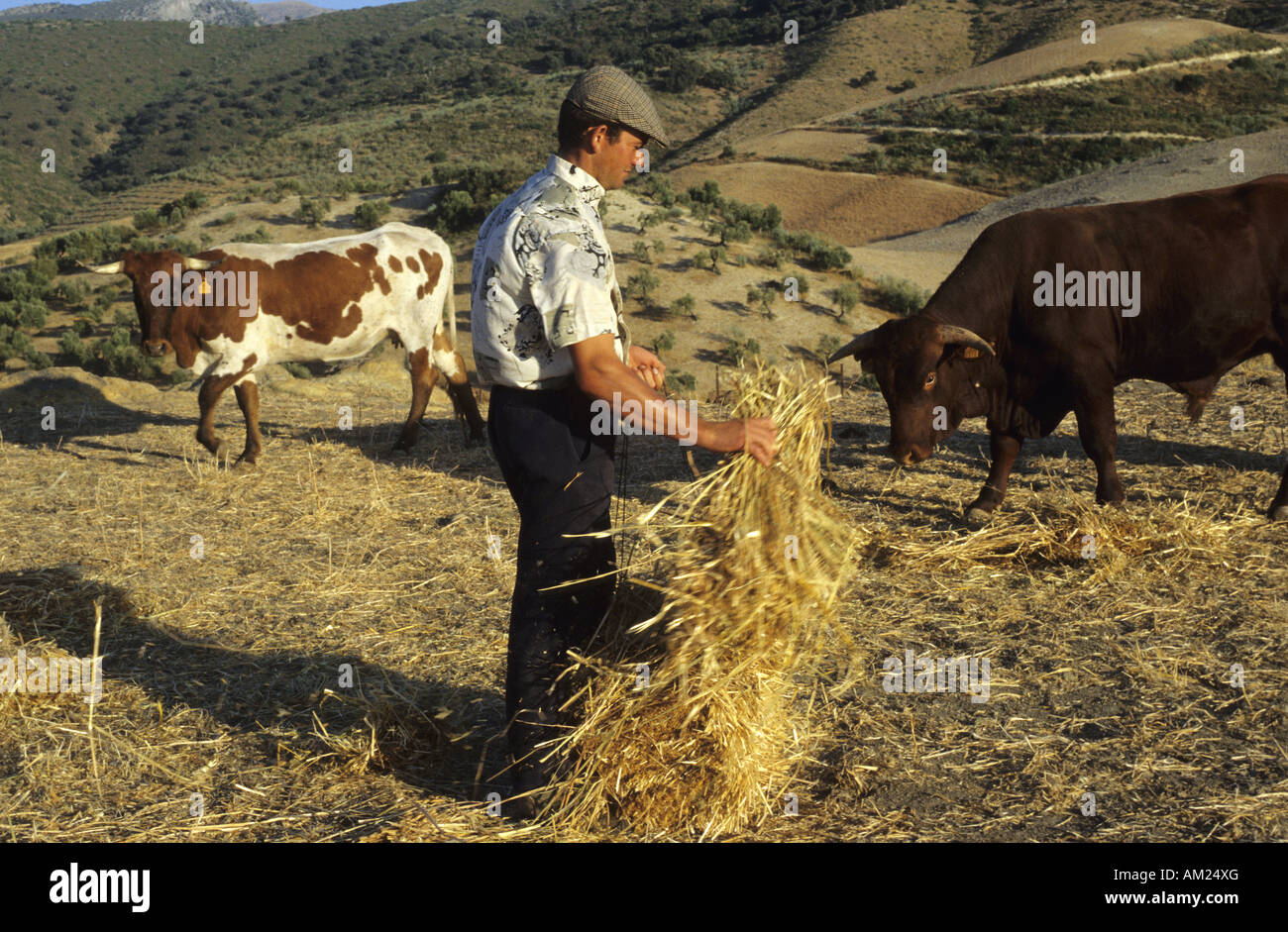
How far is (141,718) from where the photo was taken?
4.23m

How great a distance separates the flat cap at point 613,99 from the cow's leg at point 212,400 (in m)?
6.74

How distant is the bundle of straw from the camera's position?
3.16m

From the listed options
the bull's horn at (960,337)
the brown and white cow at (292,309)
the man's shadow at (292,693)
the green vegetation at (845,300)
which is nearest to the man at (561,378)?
the man's shadow at (292,693)

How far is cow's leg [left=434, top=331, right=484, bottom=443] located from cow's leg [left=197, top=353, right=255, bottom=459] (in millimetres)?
1721

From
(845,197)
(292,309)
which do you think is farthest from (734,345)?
(845,197)

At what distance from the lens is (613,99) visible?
9.86 ft

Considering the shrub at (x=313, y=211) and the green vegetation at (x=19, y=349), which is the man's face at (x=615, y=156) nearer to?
the green vegetation at (x=19, y=349)

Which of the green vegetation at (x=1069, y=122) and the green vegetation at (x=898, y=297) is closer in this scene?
the green vegetation at (x=898, y=297)

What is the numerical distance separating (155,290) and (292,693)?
18.1 ft

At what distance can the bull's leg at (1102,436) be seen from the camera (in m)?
6.45

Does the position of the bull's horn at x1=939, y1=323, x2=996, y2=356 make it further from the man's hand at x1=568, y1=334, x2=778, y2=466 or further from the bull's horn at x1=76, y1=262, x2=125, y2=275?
the bull's horn at x1=76, y1=262, x2=125, y2=275

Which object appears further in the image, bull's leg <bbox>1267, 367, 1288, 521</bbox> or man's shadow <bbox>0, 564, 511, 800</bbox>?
bull's leg <bbox>1267, 367, 1288, 521</bbox>

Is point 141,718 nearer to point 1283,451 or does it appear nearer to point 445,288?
point 445,288

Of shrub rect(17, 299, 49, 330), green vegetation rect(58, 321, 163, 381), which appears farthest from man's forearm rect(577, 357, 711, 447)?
shrub rect(17, 299, 49, 330)
